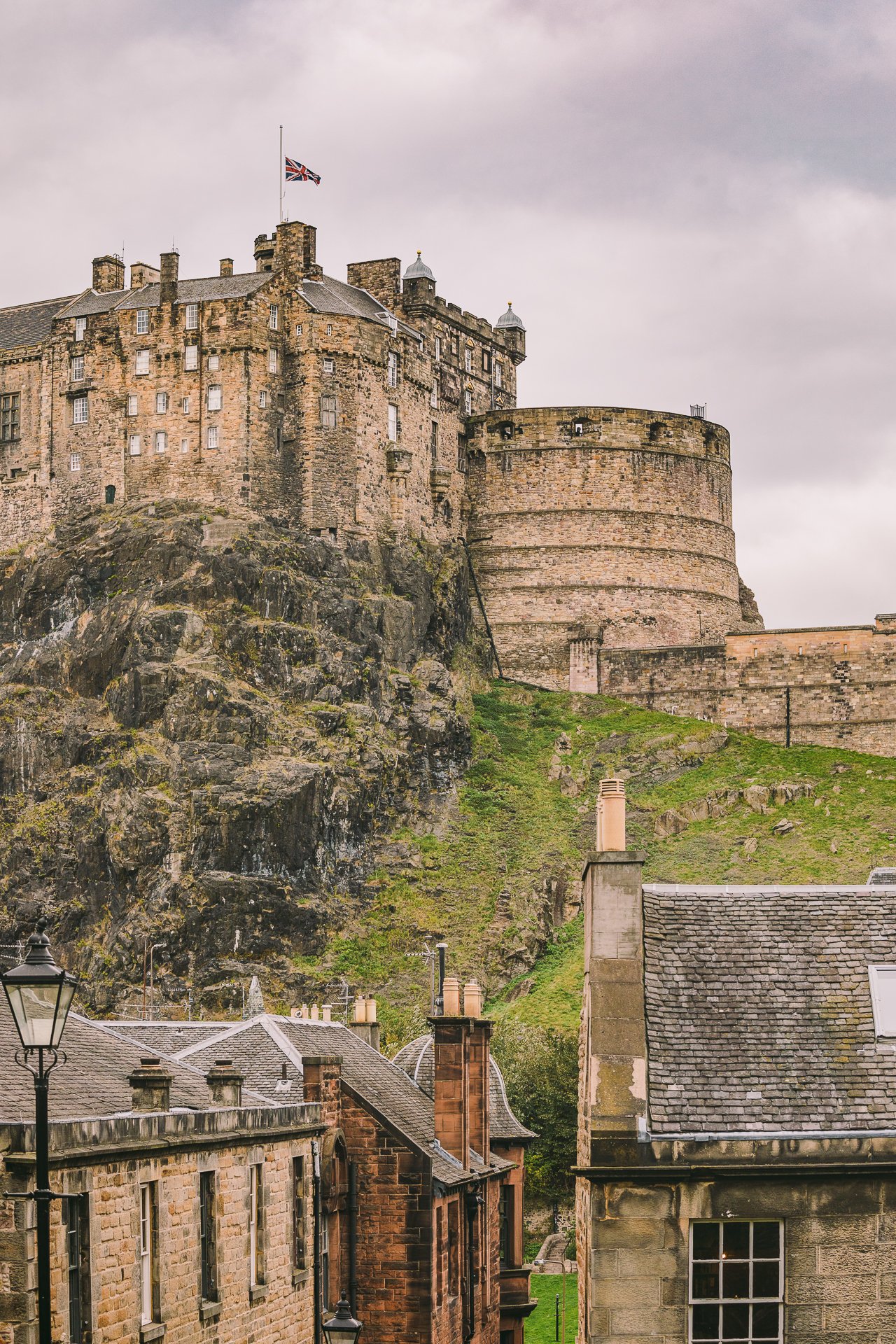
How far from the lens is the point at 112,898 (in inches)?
3236

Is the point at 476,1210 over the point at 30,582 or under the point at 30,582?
under

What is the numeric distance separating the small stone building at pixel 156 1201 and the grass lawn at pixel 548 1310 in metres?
23.7

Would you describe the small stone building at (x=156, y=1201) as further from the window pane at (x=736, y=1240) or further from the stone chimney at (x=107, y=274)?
the stone chimney at (x=107, y=274)

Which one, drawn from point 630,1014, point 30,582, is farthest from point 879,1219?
point 30,582

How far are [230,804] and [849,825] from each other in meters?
23.1

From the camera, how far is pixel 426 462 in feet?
319

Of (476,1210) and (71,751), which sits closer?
(476,1210)

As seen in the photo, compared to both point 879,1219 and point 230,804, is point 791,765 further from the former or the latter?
point 879,1219

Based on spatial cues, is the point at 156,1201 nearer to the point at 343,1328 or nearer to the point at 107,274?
the point at 343,1328

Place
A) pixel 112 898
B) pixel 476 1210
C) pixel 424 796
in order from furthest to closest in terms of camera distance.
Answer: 1. pixel 424 796
2. pixel 112 898
3. pixel 476 1210

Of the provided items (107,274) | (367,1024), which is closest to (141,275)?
(107,274)

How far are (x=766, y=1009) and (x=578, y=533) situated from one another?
76303 mm

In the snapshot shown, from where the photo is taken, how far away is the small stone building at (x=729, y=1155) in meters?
25.6

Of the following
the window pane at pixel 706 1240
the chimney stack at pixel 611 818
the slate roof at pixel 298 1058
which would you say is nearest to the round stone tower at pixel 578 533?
the slate roof at pixel 298 1058
